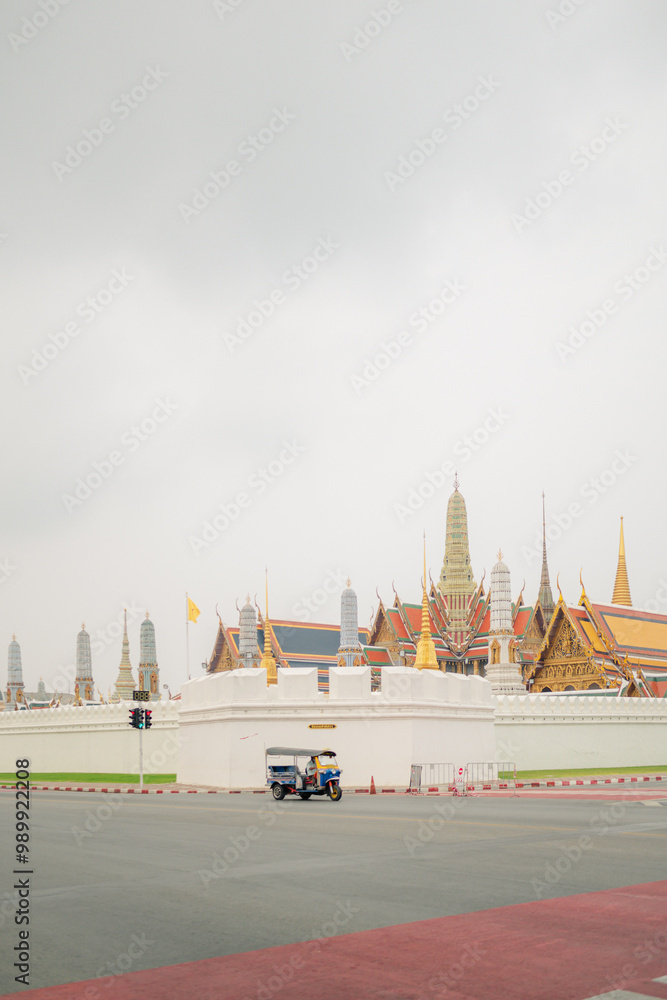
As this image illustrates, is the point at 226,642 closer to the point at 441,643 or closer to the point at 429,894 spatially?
the point at 441,643

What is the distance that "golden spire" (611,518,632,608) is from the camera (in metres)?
62.5

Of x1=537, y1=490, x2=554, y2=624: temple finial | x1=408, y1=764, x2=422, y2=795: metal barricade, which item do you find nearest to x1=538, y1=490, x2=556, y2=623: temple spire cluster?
x1=537, y1=490, x2=554, y2=624: temple finial

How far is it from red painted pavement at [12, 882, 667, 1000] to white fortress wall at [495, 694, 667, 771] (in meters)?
28.3

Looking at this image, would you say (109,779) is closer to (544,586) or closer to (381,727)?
(381,727)

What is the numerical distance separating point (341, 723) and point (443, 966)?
24387 millimetres

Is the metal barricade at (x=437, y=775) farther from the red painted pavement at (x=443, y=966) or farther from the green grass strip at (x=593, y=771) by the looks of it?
the red painted pavement at (x=443, y=966)

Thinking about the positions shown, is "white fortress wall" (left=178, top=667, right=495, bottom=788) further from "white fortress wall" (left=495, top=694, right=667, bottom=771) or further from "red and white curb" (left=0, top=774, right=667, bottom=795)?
"white fortress wall" (left=495, top=694, right=667, bottom=771)

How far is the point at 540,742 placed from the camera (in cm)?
3634

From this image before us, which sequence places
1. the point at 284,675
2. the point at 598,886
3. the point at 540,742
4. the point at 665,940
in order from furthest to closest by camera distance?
the point at 540,742 < the point at 284,675 < the point at 598,886 < the point at 665,940

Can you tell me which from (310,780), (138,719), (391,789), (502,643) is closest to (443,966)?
(310,780)

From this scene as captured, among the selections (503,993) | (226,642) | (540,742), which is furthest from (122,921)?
(226,642)

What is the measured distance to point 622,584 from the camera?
208 ft

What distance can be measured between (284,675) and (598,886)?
73.5 feet

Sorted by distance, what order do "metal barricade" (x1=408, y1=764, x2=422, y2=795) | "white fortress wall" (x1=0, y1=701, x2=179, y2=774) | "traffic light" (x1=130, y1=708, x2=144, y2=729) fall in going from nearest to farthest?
"metal barricade" (x1=408, y1=764, x2=422, y2=795) < "traffic light" (x1=130, y1=708, x2=144, y2=729) < "white fortress wall" (x1=0, y1=701, x2=179, y2=774)
